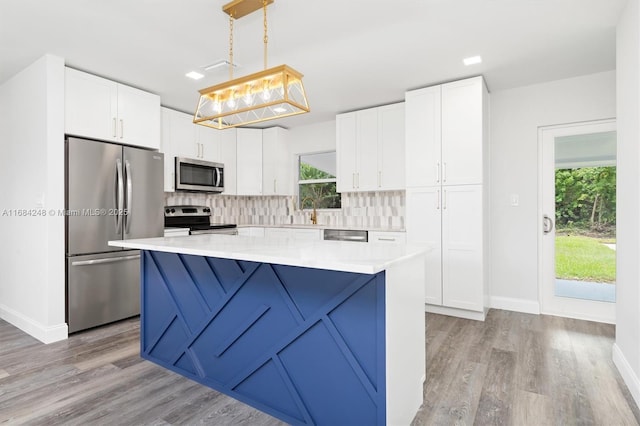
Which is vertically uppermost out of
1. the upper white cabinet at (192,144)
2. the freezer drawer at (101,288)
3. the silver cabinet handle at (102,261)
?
the upper white cabinet at (192,144)

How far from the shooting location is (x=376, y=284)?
158 centimetres

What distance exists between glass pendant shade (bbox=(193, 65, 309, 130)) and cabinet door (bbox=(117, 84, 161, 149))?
157 cm

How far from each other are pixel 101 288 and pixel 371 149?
3.37 meters

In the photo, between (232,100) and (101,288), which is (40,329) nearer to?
(101,288)

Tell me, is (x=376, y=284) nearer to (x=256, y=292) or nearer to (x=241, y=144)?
(x=256, y=292)

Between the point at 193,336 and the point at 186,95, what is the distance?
2.90 meters

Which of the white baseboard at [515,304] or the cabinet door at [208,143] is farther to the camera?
the cabinet door at [208,143]

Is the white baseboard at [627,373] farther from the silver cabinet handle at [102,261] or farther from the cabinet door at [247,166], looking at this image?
the cabinet door at [247,166]

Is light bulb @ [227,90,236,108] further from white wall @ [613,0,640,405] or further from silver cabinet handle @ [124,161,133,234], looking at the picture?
white wall @ [613,0,640,405]

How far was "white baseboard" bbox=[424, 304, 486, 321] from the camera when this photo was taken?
363 centimetres

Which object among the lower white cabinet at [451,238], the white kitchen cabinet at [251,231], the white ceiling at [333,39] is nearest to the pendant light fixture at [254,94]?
the white ceiling at [333,39]

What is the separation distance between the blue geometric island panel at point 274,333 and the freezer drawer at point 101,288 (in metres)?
1.02

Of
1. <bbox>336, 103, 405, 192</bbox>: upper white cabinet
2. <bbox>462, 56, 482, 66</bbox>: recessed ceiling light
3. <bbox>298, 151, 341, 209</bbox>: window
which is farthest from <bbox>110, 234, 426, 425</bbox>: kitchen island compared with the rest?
<bbox>298, 151, 341, 209</bbox>: window

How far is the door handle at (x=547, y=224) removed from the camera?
383 centimetres
